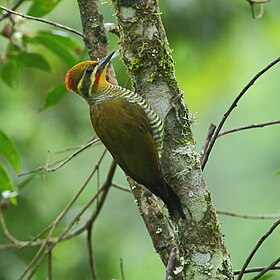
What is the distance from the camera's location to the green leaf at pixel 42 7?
334cm

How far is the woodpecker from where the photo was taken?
8.22 feet

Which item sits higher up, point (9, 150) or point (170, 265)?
point (9, 150)

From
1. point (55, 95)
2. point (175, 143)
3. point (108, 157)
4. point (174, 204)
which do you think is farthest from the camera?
point (108, 157)

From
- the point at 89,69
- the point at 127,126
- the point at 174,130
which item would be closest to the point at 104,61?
the point at 89,69

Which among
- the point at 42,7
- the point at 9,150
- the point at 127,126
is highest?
the point at 42,7

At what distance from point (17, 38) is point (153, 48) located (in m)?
1.34

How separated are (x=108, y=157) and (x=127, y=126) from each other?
4.12 meters

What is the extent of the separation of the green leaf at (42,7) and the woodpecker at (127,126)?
480 millimetres

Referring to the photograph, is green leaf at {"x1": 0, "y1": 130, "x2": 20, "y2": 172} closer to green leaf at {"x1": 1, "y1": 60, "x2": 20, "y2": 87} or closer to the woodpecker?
the woodpecker

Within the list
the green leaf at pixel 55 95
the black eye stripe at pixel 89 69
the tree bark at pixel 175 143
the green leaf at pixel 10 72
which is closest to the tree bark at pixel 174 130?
the tree bark at pixel 175 143

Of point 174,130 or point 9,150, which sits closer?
point 174,130

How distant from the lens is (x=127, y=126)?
277cm

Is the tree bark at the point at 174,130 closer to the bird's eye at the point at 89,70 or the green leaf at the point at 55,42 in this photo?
the bird's eye at the point at 89,70

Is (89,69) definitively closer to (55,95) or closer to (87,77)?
(87,77)
